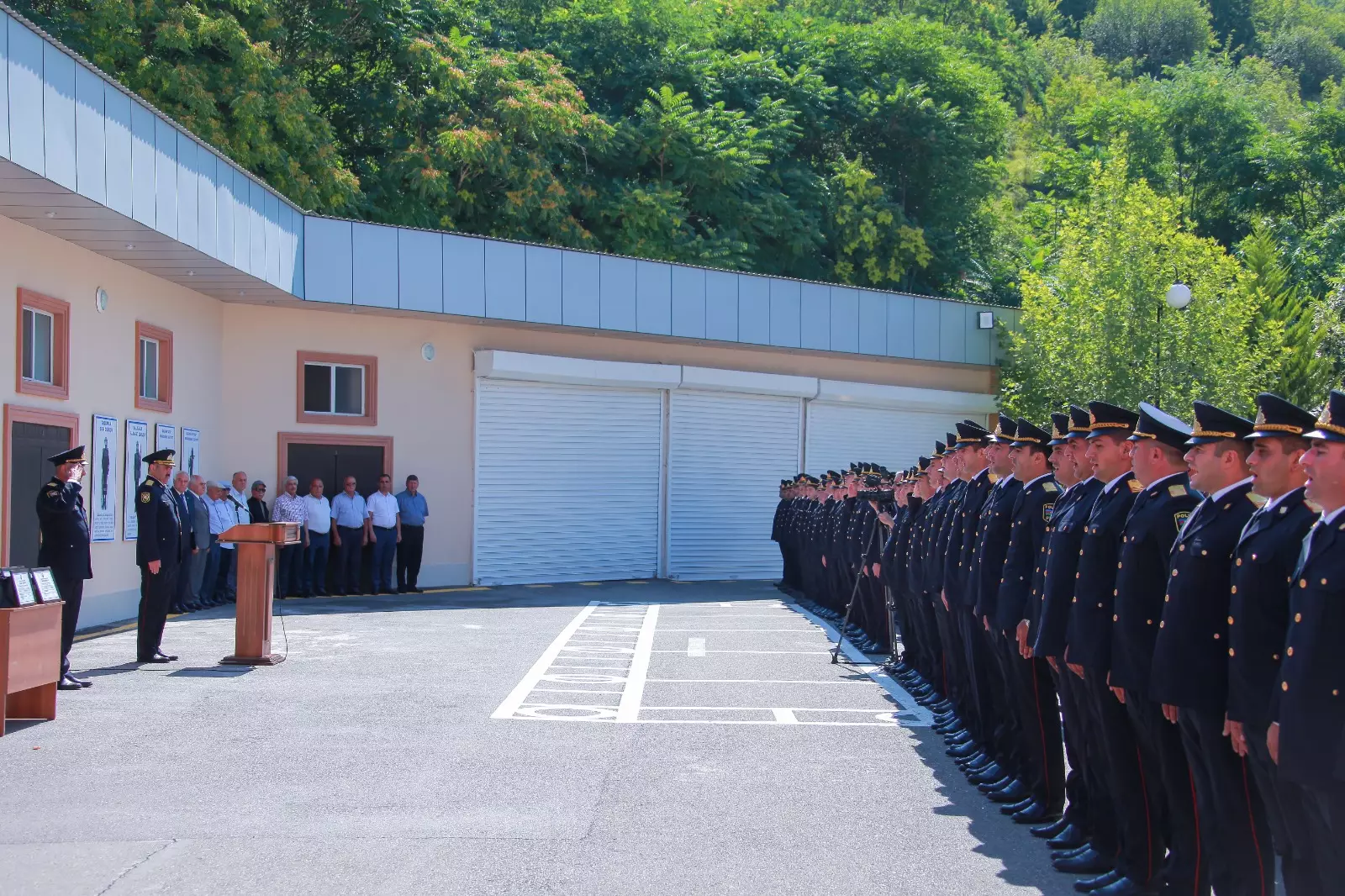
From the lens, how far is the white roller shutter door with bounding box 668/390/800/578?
25.4m

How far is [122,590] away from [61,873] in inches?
459

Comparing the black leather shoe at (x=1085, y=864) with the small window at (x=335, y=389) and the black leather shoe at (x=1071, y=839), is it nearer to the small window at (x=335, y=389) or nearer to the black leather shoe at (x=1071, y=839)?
the black leather shoe at (x=1071, y=839)

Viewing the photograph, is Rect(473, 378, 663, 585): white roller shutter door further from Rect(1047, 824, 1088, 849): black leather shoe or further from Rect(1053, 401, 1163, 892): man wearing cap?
Rect(1053, 401, 1163, 892): man wearing cap

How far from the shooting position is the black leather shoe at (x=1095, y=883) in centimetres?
573

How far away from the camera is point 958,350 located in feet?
92.8

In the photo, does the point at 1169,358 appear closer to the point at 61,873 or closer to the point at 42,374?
the point at 42,374

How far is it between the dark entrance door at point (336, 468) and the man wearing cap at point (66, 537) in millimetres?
9847

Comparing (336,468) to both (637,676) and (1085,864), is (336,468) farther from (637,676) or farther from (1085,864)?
(1085,864)

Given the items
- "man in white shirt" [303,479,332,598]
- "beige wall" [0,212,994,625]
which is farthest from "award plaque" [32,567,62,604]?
"man in white shirt" [303,479,332,598]

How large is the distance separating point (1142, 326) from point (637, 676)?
58.2 feet

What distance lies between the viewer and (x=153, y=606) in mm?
11992

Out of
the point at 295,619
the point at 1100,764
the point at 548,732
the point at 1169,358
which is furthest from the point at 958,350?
the point at 1100,764

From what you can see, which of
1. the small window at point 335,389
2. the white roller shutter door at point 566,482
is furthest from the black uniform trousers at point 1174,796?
the white roller shutter door at point 566,482

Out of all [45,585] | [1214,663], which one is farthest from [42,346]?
[1214,663]
